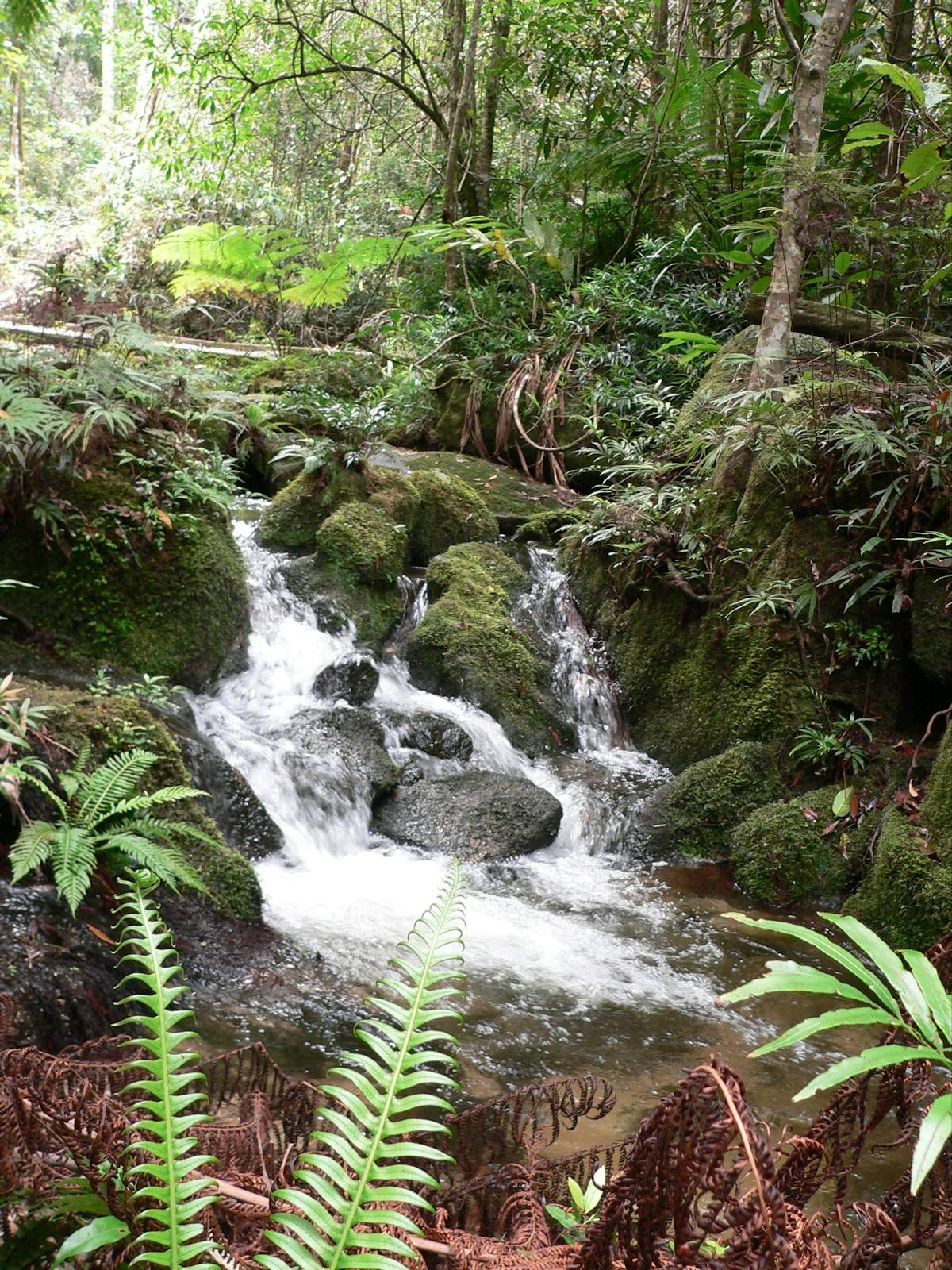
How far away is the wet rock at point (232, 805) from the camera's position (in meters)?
4.69

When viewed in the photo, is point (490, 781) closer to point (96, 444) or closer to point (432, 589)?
point (432, 589)

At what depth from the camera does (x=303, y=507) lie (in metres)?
7.85

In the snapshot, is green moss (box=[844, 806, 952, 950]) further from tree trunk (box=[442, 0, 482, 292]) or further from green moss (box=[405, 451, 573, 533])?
tree trunk (box=[442, 0, 482, 292])

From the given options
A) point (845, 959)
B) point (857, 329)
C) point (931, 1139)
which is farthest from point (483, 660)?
point (931, 1139)

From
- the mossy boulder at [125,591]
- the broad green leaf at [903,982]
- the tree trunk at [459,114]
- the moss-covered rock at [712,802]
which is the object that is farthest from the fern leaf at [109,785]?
the tree trunk at [459,114]

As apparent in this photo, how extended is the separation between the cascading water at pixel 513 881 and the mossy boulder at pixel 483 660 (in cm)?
14

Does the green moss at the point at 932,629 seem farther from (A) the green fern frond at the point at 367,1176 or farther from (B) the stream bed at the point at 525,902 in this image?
(A) the green fern frond at the point at 367,1176

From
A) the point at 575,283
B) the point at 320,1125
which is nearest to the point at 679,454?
the point at 575,283

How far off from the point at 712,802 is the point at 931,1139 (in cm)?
507

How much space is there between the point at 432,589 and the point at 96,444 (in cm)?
310

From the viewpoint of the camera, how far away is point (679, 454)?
25.3ft

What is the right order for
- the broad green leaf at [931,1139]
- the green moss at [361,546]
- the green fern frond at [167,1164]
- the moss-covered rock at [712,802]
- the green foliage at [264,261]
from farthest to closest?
the green foliage at [264,261] < the green moss at [361,546] < the moss-covered rock at [712,802] < the green fern frond at [167,1164] < the broad green leaf at [931,1139]

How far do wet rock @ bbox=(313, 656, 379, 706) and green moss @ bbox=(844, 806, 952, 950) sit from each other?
3.50m

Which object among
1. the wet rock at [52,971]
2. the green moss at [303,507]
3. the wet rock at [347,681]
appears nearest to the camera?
the wet rock at [52,971]
